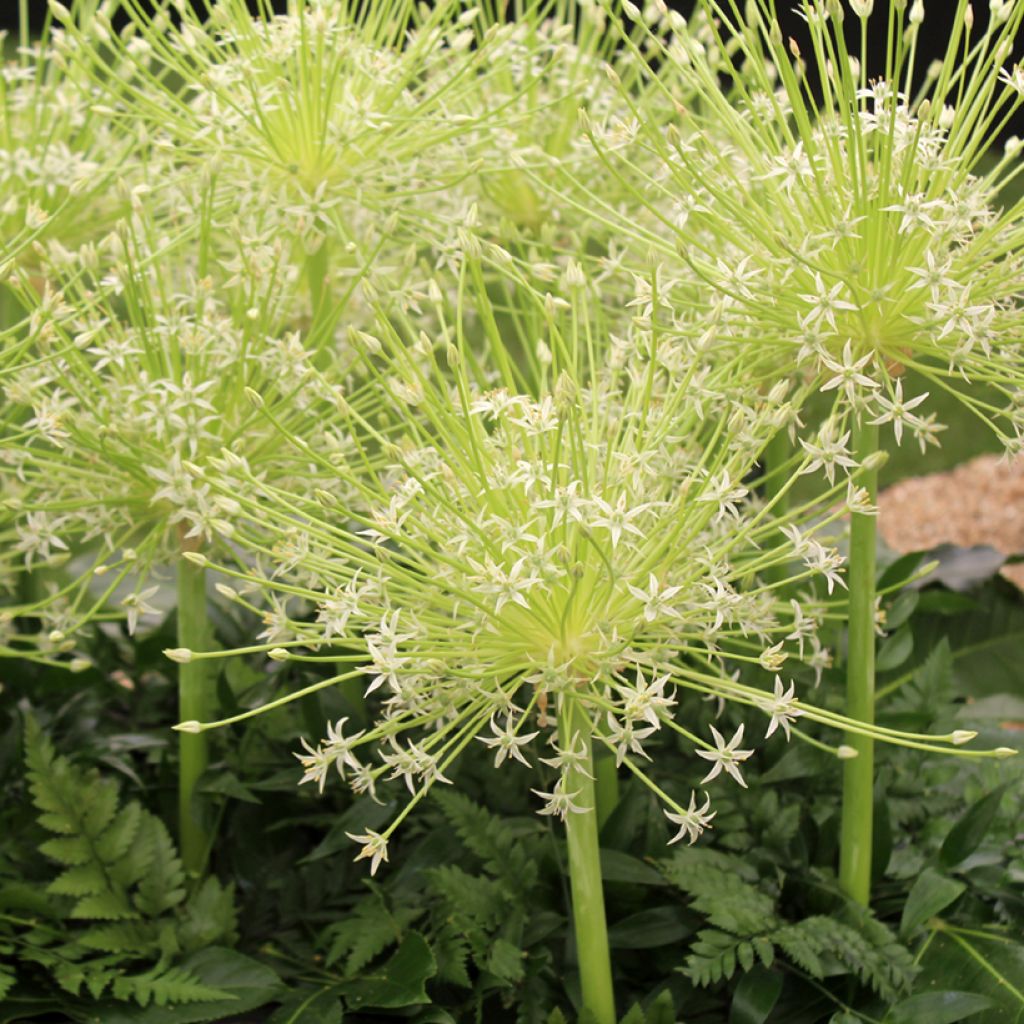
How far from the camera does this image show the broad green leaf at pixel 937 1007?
1024mm

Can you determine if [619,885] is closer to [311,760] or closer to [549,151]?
[311,760]

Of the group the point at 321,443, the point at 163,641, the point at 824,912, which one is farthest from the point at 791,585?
the point at 163,641

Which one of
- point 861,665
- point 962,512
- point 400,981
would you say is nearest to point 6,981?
point 400,981

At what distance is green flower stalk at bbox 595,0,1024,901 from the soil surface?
1.38m

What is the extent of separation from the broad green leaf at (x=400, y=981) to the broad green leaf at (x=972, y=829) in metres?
0.46

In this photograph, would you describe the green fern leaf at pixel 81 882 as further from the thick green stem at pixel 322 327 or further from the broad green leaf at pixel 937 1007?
the broad green leaf at pixel 937 1007

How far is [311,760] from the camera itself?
89 cm

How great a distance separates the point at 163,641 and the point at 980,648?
1000 mm

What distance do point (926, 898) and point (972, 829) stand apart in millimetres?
87

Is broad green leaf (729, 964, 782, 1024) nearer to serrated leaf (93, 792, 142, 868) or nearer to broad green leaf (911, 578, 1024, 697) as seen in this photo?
serrated leaf (93, 792, 142, 868)

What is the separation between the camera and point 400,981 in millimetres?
1086

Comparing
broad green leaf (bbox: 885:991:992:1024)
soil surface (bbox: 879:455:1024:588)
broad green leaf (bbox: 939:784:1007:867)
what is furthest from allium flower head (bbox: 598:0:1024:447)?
soil surface (bbox: 879:455:1024:588)

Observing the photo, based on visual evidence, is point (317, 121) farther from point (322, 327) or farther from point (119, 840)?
point (119, 840)

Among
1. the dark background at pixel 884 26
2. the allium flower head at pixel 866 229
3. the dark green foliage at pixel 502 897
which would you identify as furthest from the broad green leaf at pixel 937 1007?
the dark background at pixel 884 26
